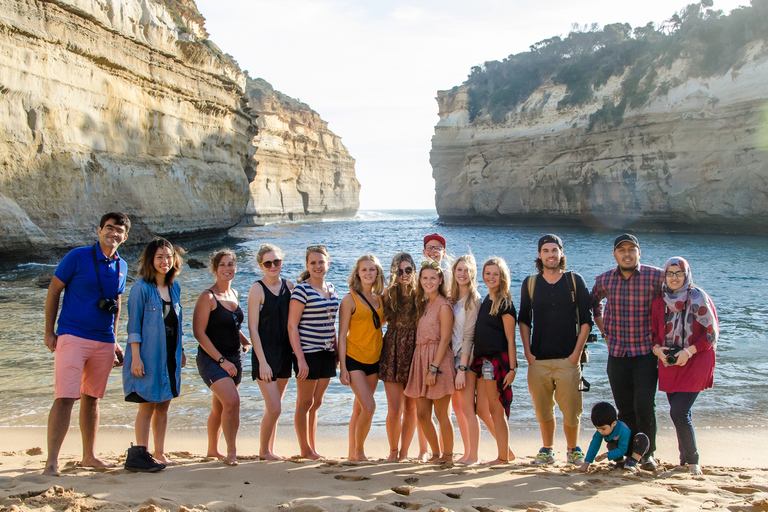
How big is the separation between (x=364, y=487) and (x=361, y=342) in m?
1.07

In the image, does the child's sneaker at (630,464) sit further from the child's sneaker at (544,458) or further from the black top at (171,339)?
the black top at (171,339)

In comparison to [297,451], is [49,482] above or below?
above

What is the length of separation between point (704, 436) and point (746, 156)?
31.9m

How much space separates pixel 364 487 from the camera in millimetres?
3467

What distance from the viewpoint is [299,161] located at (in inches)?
2707

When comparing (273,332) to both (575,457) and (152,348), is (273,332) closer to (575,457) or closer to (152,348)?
(152,348)

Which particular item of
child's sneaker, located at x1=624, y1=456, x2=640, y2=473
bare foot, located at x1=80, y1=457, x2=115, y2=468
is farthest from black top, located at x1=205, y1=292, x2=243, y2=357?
child's sneaker, located at x1=624, y1=456, x2=640, y2=473

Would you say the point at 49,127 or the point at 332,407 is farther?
the point at 49,127

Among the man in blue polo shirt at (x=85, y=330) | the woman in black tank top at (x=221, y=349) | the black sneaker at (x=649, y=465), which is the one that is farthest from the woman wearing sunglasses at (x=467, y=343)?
the man in blue polo shirt at (x=85, y=330)

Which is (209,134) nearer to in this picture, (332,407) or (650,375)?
(332,407)

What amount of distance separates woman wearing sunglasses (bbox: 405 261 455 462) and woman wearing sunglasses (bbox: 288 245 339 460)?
2.18 feet

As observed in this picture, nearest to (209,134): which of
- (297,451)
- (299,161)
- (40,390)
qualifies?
(40,390)

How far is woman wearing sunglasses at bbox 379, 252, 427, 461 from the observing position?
4.20 meters

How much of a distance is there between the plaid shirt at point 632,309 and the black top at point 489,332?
76 centimetres
